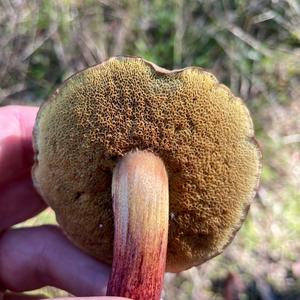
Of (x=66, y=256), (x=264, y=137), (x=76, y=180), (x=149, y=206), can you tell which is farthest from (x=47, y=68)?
(x=149, y=206)

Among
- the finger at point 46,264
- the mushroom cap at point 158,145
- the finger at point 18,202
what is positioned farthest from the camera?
the finger at point 18,202

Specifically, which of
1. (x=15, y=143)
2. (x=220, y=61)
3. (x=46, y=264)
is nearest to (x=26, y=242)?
(x=46, y=264)

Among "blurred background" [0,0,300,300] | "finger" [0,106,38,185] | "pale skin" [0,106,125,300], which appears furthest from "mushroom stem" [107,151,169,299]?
"blurred background" [0,0,300,300]

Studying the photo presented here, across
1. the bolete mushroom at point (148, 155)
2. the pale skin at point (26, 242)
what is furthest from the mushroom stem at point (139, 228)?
the pale skin at point (26, 242)

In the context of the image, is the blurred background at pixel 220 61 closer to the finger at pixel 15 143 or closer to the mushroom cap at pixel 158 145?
the finger at pixel 15 143

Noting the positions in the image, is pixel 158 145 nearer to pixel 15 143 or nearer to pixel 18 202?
pixel 15 143
